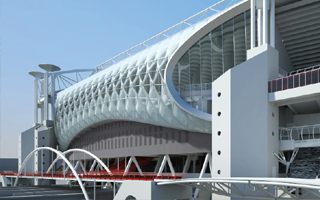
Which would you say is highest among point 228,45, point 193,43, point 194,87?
point 193,43

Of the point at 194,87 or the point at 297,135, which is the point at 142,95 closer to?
the point at 194,87

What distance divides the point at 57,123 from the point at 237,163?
5151 cm

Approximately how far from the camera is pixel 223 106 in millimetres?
36219

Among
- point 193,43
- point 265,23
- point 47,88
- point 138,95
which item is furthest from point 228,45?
point 47,88

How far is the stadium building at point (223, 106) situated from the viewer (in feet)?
113

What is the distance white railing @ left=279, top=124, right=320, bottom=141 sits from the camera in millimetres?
36947

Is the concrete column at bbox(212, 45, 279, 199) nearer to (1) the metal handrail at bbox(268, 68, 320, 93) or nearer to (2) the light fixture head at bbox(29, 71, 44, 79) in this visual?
(1) the metal handrail at bbox(268, 68, 320, 93)

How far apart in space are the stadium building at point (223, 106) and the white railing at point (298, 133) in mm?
93

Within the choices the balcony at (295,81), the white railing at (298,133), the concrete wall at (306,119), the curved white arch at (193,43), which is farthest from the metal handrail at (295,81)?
the curved white arch at (193,43)

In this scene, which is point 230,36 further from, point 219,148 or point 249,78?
point 219,148

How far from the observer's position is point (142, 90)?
1986 inches

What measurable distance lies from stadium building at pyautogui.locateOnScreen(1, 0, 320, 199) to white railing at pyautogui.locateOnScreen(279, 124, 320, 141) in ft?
0.31

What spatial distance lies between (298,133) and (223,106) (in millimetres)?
7550

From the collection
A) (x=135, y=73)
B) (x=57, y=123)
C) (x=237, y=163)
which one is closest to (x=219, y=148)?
(x=237, y=163)
